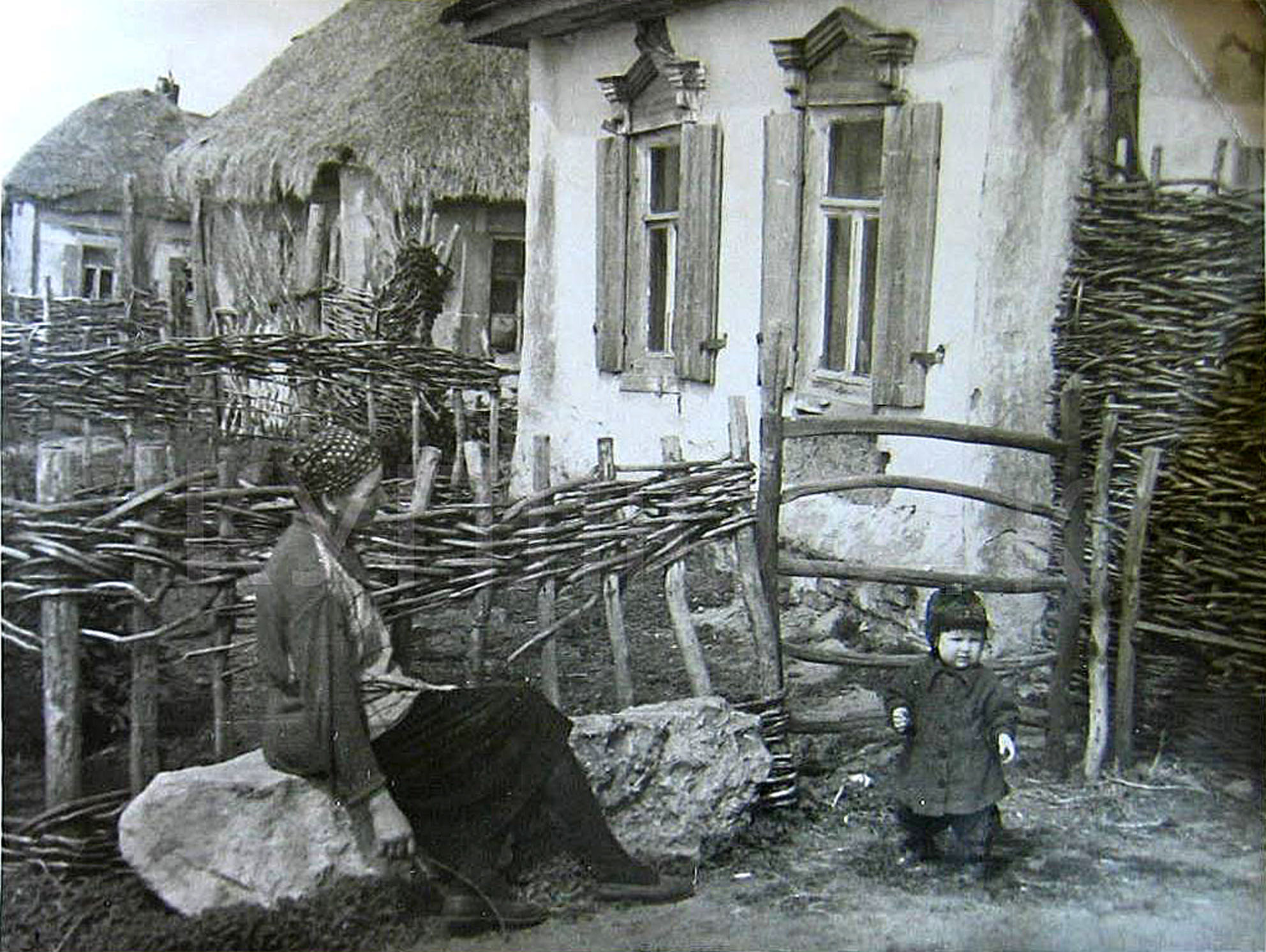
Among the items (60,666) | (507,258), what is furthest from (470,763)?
(507,258)

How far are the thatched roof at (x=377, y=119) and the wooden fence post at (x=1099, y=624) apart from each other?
1728 millimetres

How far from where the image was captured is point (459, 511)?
3.12 metres

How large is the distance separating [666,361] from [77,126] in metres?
1.56

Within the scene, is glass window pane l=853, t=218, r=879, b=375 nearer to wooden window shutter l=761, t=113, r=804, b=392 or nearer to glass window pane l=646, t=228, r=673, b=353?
wooden window shutter l=761, t=113, r=804, b=392

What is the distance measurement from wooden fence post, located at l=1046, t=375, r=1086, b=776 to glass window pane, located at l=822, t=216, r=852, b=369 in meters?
0.60

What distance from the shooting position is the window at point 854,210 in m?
3.32

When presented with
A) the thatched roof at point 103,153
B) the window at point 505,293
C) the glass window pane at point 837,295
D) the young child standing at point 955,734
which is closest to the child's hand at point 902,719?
the young child standing at point 955,734

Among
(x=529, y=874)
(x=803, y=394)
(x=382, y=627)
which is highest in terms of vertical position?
(x=803, y=394)

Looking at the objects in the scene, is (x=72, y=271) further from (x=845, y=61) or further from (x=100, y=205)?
(x=845, y=61)

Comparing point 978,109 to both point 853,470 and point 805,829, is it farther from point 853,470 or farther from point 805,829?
point 805,829

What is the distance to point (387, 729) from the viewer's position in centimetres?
301

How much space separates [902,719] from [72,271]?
2312mm

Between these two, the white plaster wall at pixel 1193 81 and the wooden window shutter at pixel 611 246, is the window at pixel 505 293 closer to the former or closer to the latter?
the wooden window shutter at pixel 611 246

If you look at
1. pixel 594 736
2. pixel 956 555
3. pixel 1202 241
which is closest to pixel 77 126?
pixel 594 736
